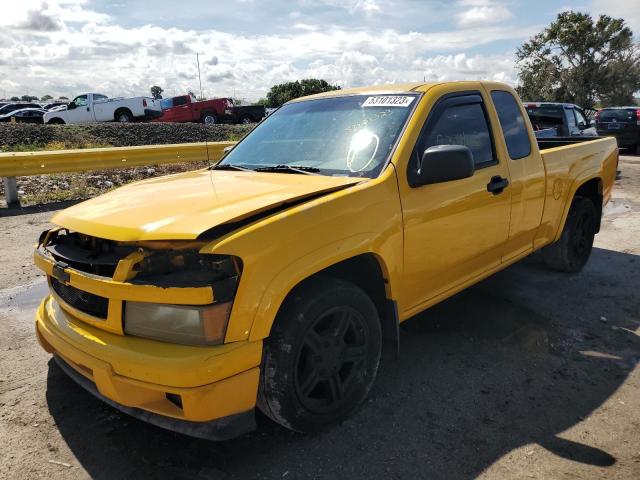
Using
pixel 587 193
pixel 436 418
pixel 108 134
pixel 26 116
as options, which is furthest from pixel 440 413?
pixel 26 116

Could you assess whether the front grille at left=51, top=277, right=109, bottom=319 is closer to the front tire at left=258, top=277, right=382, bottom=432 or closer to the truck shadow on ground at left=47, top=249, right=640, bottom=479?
the truck shadow on ground at left=47, top=249, right=640, bottom=479

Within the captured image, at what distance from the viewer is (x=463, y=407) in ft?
9.98

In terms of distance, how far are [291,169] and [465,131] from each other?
1315 millimetres

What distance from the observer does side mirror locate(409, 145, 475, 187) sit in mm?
2971

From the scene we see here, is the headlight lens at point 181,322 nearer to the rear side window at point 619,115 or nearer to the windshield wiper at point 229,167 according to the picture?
the windshield wiper at point 229,167

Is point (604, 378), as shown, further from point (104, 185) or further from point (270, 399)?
point (104, 185)

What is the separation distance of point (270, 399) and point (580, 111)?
12914 mm

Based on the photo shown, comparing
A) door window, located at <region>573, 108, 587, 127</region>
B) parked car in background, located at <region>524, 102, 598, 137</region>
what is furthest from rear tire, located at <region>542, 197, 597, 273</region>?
door window, located at <region>573, 108, 587, 127</region>

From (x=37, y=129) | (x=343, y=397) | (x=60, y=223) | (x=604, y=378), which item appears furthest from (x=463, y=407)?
(x=37, y=129)

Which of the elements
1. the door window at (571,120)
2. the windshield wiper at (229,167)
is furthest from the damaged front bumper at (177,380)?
the door window at (571,120)

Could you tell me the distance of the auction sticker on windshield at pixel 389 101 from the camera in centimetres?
339

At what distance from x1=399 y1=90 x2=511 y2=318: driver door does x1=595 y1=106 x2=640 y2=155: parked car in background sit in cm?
1553

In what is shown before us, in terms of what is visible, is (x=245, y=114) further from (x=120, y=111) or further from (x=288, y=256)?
(x=288, y=256)

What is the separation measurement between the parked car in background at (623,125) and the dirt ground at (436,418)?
49.0ft
